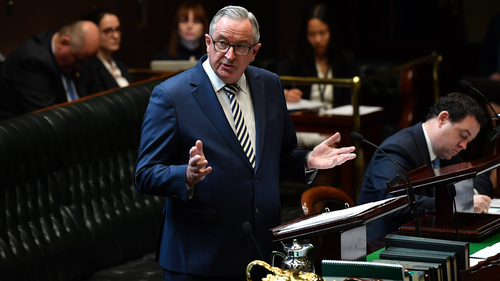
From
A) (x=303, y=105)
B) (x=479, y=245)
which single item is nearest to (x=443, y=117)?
(x=479, y=245)

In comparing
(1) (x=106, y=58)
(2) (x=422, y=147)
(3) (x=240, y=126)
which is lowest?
(2) (x=422, y=147)

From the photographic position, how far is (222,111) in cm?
243

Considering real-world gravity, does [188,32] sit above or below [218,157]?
above

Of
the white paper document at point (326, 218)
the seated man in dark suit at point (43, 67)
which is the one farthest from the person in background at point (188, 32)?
the white paper document at point (326, 218)

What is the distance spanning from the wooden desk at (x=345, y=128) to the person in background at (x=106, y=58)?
1318mm

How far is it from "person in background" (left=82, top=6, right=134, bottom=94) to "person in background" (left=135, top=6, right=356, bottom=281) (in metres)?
2.77

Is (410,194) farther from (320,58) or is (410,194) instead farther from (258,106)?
(320,58)

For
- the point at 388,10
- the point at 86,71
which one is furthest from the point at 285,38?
the point at 86,71

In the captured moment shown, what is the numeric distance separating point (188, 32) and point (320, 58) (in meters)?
1.12

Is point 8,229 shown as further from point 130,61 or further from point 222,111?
point 130,61

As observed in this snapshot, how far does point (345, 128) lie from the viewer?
4.93 m

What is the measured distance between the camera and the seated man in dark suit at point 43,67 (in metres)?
4.39

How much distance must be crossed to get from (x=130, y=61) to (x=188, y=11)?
51.1 inches

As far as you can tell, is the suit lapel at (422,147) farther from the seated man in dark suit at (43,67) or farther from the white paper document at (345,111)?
the seated man in dark suit at (43,67)
